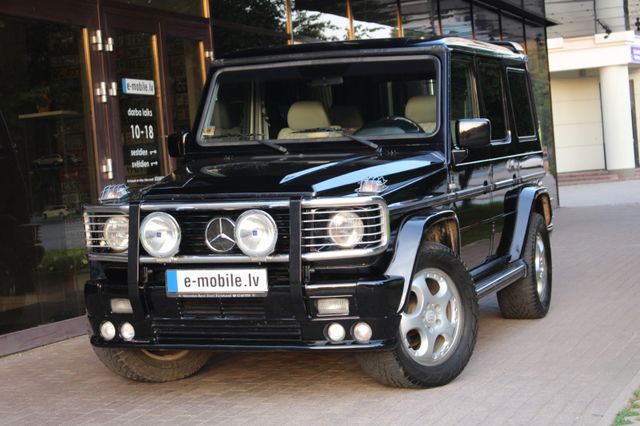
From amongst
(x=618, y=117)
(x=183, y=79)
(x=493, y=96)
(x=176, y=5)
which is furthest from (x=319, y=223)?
(x=618, y=117)

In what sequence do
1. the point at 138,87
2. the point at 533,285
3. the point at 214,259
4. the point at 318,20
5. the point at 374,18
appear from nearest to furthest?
1. the point at 214,259
2. the point at 533,285
3. the point at 138,87
4. the point at 318,20
5. the point at 374,18

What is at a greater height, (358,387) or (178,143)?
(178,143)

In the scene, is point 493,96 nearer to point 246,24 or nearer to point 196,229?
point 196,229

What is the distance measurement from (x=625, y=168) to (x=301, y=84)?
29001 mm

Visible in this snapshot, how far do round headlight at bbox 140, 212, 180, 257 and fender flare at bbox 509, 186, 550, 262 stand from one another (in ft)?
10.1

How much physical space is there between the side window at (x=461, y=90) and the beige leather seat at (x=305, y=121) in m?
0.80

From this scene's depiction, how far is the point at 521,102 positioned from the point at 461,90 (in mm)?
1749

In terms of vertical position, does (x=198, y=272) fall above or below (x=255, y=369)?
above

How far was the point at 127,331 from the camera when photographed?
575 cm

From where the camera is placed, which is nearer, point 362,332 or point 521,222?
point 362,332

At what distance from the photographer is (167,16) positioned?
10438mm

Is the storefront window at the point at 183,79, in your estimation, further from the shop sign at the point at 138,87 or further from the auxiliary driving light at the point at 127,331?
the auxiliary driving light at the point at 127,331

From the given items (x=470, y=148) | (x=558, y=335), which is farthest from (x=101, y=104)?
(x=558, y=335)

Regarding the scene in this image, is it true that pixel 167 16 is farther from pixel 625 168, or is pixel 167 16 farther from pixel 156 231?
pixel 625 168
